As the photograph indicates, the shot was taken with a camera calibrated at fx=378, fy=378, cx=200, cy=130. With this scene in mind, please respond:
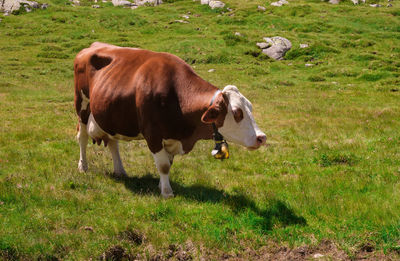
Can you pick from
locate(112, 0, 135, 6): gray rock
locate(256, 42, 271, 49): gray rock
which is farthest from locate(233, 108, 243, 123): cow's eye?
locate(112, 0, 135, 6): gray rock

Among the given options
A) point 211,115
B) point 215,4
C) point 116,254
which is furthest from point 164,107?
point 215,4

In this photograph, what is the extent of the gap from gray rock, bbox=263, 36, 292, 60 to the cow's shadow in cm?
2393

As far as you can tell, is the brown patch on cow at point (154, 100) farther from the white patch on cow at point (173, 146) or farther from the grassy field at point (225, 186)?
the grassy field at point (225, 186)

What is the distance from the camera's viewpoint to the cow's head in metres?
5.69

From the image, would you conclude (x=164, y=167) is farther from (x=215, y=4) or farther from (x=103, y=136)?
(x=215, y=4)

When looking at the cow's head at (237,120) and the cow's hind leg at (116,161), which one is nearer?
the cow's head at (237,120)

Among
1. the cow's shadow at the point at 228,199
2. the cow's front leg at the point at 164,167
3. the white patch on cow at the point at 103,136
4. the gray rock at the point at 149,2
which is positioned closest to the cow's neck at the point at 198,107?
the cow's front leg at the point at 164,167

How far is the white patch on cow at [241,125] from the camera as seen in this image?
573 centimetres

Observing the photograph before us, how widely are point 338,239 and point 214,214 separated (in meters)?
1.81

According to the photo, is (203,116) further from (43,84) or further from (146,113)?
(43,84)

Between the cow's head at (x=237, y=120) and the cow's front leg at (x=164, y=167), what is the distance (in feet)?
3.92

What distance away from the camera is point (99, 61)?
7.44m

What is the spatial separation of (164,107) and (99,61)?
219cm

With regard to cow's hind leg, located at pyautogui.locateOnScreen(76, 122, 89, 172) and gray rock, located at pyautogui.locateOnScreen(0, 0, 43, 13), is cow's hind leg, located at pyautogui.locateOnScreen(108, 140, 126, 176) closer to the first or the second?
cow's hind leg, located at pyautogui.locateOnScreen(76, 122, 89, 172)
